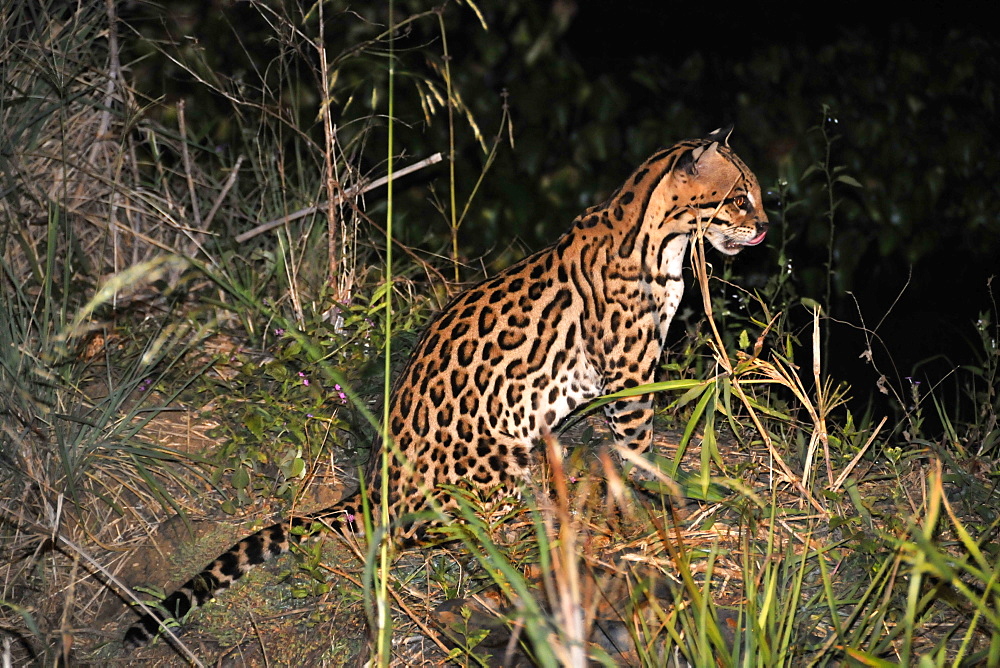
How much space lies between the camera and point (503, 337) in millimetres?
4160

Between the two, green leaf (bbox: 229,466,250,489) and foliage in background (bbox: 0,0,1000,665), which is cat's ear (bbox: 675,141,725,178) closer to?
foliage in background (bbox: 0,0,1000,665)

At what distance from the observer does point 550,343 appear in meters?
4.29

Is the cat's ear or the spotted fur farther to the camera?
the cat's ear

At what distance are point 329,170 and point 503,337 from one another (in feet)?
4.72

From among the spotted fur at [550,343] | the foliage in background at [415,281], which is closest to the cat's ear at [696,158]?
the spotted fur at [550,343]

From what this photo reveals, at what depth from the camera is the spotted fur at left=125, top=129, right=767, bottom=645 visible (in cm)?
403

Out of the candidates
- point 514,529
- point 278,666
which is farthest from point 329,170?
point 278,666

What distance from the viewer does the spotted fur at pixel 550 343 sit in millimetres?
4027

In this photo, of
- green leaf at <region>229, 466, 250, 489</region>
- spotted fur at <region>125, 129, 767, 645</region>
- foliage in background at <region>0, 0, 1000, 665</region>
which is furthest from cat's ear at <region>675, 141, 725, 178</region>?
green leaf at <region>229, 466, 250, 489</region>

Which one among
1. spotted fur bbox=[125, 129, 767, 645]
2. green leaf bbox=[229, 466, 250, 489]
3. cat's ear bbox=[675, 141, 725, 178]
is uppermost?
cat's ear bbox=[675, 141, 725, 178]

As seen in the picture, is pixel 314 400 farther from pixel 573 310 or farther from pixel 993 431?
pixel 993 431

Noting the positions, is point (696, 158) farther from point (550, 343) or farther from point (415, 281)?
point (415, 281)

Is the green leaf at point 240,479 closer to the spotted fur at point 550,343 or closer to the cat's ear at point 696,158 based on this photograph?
the spotted fur at point 550,343

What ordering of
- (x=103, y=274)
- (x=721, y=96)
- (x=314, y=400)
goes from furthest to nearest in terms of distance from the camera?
(x=721, y=96), (x=103, y=274), (x=314, y=400)
